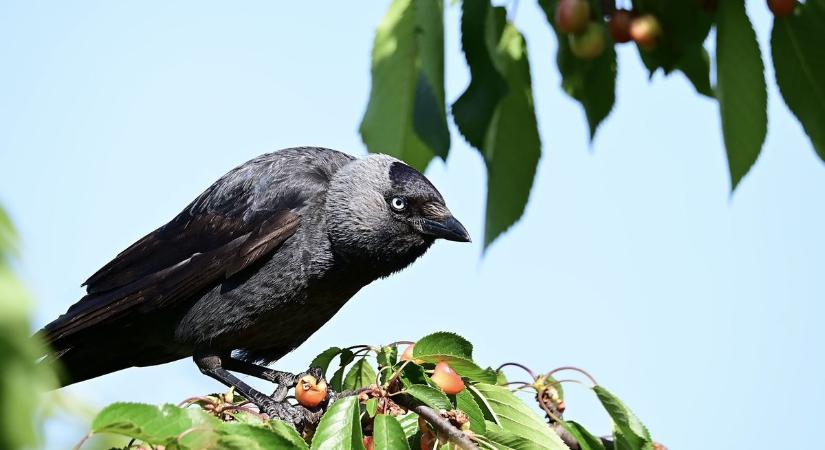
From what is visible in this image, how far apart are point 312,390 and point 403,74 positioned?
181 cm

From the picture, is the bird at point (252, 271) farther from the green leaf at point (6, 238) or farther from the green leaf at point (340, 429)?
the green leaf at point (6, 238)

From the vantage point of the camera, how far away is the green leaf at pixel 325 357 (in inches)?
152

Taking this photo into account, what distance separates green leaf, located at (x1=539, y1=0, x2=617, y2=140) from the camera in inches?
92.8

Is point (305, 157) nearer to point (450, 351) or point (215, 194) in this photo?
point (215, 194)

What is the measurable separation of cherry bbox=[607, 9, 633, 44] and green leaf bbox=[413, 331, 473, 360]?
125 centimetres

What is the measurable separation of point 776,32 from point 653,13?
374 millimetres

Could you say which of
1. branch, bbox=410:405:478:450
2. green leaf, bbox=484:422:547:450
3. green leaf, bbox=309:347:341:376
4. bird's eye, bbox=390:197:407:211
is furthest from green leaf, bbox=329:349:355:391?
bird's eye, bbox=390:197:407:211

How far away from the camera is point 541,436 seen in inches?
122

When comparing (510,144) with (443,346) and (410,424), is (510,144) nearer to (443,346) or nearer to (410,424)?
(443,346)

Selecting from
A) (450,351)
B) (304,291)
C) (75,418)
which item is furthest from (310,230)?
(75,418)

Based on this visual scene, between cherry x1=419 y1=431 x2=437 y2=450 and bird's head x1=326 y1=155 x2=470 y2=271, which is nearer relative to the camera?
cherry x1=419 y1=431 x2=437 y2=450

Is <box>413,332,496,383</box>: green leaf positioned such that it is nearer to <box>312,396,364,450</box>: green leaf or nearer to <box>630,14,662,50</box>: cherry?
<box>312,396,364,450</box>: green leaf

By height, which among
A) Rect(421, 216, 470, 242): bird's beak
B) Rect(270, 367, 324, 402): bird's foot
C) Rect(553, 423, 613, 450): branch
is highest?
Rect(421, 216, 470, 242): bird's beak

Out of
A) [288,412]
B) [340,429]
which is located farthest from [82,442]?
[288,412]
